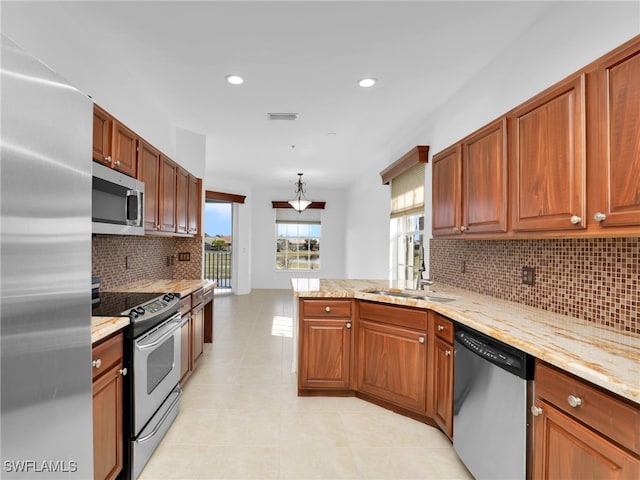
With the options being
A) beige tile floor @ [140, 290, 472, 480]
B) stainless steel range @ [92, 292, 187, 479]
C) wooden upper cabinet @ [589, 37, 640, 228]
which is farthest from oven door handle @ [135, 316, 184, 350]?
wooden upper cabinet @ [589, 37, 640, 228]

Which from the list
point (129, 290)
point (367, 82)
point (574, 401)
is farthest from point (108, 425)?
point (367, 82)

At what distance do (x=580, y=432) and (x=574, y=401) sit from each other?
10cm

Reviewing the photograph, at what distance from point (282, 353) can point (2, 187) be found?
11.8 feet

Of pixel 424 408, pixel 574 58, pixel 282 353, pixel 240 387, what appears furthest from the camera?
pixel 282 353

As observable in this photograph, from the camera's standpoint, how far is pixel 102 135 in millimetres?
2078

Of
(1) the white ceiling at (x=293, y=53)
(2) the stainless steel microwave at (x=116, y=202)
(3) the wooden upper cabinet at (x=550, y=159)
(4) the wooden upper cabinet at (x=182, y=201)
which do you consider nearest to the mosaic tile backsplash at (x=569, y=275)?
(3) the wooden upper cabinet at (x=550, y=159)

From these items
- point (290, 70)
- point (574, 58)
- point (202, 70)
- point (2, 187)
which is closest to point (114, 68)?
point (202, 70)

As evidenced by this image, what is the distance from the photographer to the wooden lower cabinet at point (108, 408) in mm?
1528

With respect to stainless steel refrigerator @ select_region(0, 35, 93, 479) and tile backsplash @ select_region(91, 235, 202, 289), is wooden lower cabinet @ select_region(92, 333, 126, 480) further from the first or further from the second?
tile backsplash @ select_region(91, 235, 202, 289)

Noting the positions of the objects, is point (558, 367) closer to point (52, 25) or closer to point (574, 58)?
point (574, 58)

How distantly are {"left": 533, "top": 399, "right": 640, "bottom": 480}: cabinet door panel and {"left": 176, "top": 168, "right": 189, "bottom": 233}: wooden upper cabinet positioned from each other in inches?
134

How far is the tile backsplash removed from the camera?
9.14ft

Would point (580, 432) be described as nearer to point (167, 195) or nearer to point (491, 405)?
point (491, 405)

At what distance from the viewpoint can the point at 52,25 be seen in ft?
6.37
